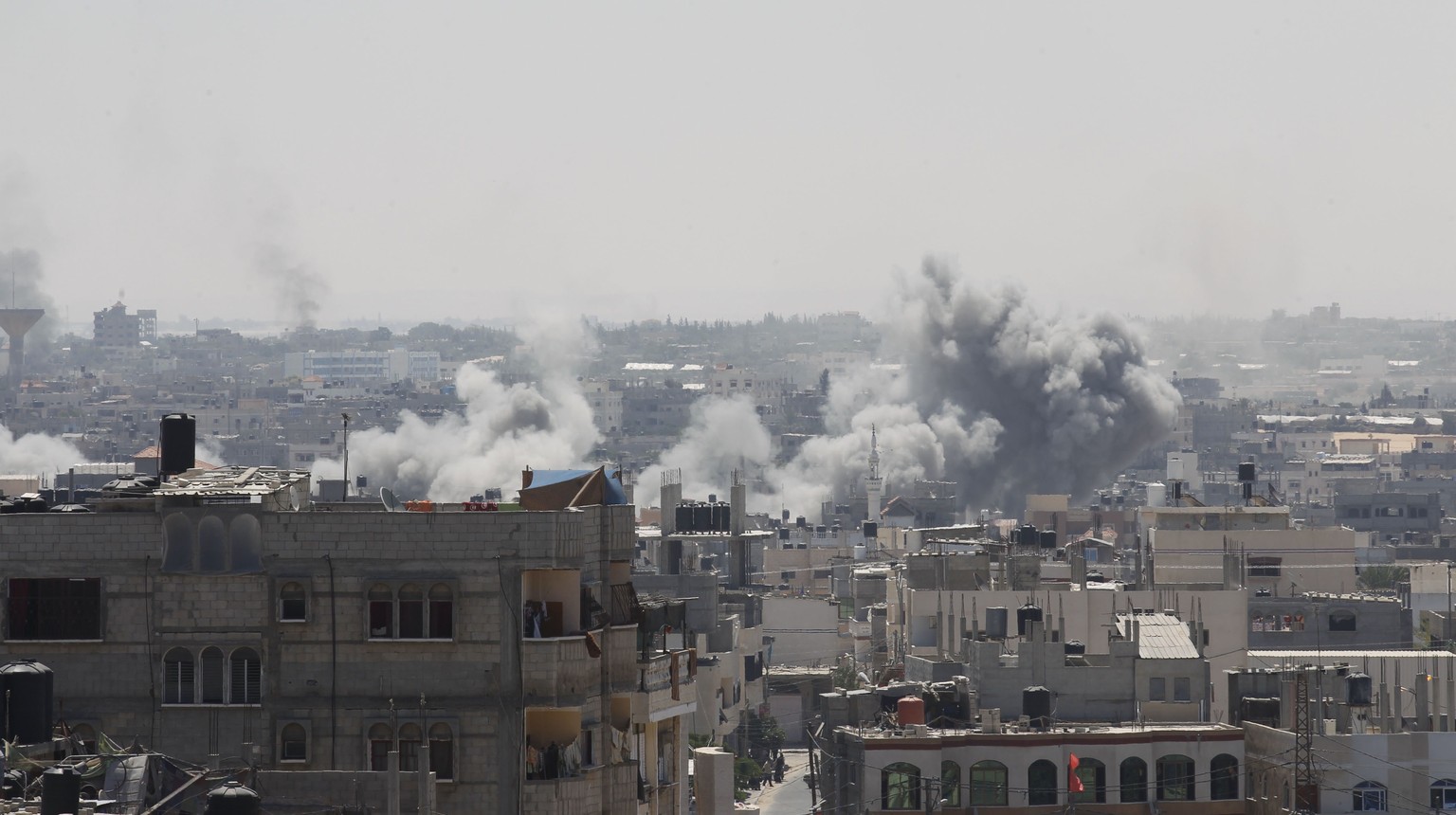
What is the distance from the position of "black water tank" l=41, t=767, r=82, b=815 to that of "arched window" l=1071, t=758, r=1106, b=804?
19665 mm

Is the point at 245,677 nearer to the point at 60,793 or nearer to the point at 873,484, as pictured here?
the point at 60,793

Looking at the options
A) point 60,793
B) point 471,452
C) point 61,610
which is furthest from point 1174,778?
point 471,452

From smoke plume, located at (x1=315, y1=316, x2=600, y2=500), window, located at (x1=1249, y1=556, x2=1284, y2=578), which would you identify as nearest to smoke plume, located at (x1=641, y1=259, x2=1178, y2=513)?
smoke plume, located at (x1=315, y1=316, x2=600, y2=500)

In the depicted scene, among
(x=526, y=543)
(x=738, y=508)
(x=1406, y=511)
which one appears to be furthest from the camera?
(x=1406, y=511)

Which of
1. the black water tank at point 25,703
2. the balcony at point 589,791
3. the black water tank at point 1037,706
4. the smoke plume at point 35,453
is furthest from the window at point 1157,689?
the smoke plume at point 35,453

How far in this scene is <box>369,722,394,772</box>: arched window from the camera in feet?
63.2

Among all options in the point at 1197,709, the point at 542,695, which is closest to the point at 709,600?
the point at 1197,709

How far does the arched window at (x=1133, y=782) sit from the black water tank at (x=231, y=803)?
1971 cm

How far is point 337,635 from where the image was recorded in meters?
19.5

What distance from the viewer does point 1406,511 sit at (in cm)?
13338

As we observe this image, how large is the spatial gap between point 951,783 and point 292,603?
1542cm

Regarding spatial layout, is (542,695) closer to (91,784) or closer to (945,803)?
(91,784)

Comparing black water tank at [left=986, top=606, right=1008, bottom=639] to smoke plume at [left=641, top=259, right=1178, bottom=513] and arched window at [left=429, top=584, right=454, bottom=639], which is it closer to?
arched window at [left=429, top=584, right=454, bottom=639]

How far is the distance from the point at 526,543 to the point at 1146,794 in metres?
16.2
